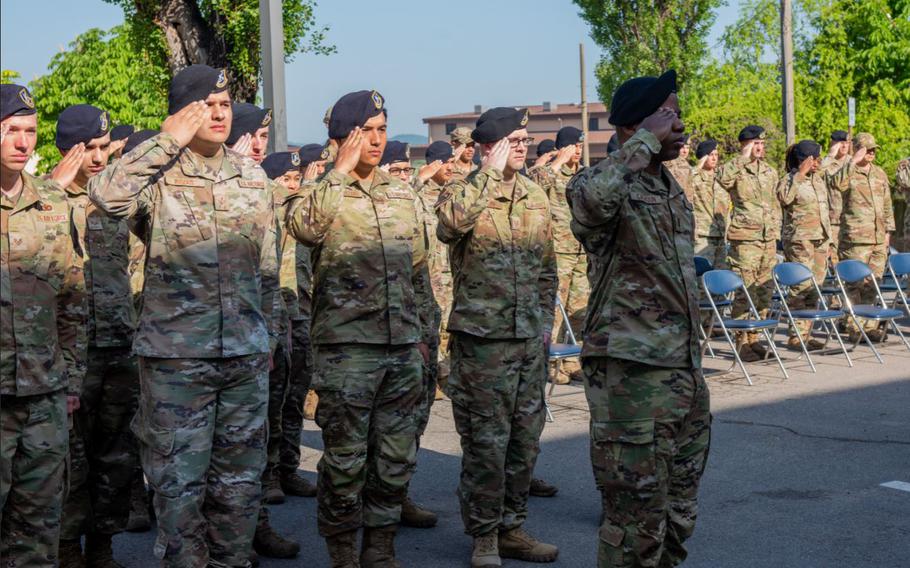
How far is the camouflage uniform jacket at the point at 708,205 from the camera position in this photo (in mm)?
13671

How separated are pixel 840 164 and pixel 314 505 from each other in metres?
9.60

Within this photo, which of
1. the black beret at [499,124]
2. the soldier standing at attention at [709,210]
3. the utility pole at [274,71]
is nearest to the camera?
the black beret at [499,124]

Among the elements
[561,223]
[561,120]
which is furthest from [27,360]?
[561,120]

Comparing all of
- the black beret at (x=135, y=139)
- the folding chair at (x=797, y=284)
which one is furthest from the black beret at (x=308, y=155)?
the folding chair at (x=797, y=284)

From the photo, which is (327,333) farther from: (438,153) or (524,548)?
(438,153)

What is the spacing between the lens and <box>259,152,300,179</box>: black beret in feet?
25.4

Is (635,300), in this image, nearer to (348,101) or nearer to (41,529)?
(348,101)

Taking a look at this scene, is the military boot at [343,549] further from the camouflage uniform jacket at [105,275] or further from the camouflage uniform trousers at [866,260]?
the camouflage uniform trousers at [866,260]

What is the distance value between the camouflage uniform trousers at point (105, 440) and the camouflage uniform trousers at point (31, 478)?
93 centimetres

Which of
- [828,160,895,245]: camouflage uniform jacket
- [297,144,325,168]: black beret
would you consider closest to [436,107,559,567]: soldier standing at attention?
[297,144,325,168]: black beret

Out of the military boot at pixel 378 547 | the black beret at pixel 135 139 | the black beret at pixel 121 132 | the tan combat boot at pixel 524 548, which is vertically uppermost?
the black beret at pixel 121 132

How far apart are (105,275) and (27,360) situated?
4.14 feet

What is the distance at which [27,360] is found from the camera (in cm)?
444

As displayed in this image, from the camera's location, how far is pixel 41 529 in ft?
14.8
